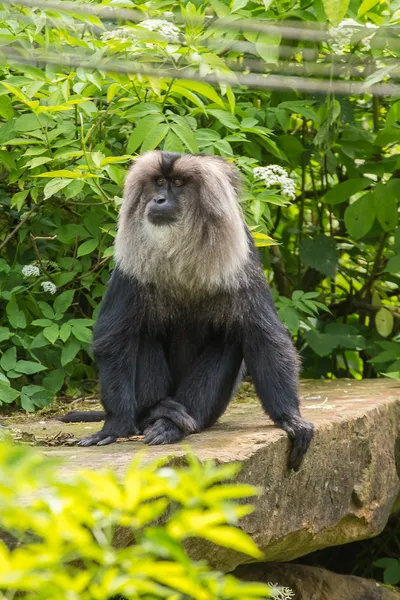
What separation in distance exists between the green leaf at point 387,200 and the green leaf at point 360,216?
0.04 metres

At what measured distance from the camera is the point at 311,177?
6691mm

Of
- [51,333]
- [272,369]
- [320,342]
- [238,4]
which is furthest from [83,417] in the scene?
[238,4]

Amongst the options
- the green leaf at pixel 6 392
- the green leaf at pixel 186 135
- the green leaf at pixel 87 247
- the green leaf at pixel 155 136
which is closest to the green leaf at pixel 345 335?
the green leaf at pixel 87 247

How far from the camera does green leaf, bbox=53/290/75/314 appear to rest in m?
5.00

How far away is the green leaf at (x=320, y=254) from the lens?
6199 mm

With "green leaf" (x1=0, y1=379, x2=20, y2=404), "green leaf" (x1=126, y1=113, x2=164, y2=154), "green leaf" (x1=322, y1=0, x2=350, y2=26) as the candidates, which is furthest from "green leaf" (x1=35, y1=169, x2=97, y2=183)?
"green leaf" (x1=322, y1=0, x2=350, y2=26)

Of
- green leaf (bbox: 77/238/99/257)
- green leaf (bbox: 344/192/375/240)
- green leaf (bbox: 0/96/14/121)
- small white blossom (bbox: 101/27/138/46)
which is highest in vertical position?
small white blossom (bbox: 101/27/138/46)

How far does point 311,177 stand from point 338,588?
119 inches

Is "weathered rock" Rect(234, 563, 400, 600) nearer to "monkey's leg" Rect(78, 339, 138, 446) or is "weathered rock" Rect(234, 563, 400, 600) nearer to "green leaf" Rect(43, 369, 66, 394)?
"monkey's leg" Rect(78, 339, 138, 446)

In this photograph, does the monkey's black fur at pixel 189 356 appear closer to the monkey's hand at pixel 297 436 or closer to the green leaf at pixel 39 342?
the monkey's hand at pixel 297 436

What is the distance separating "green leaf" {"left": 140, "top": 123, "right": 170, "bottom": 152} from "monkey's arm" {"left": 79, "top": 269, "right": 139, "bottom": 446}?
30.5 inches

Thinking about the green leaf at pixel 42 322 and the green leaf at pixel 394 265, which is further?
the green leaf at pixel 394 265

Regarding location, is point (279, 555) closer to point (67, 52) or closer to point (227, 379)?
point (227, 379)

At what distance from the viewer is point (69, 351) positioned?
16.1ft
